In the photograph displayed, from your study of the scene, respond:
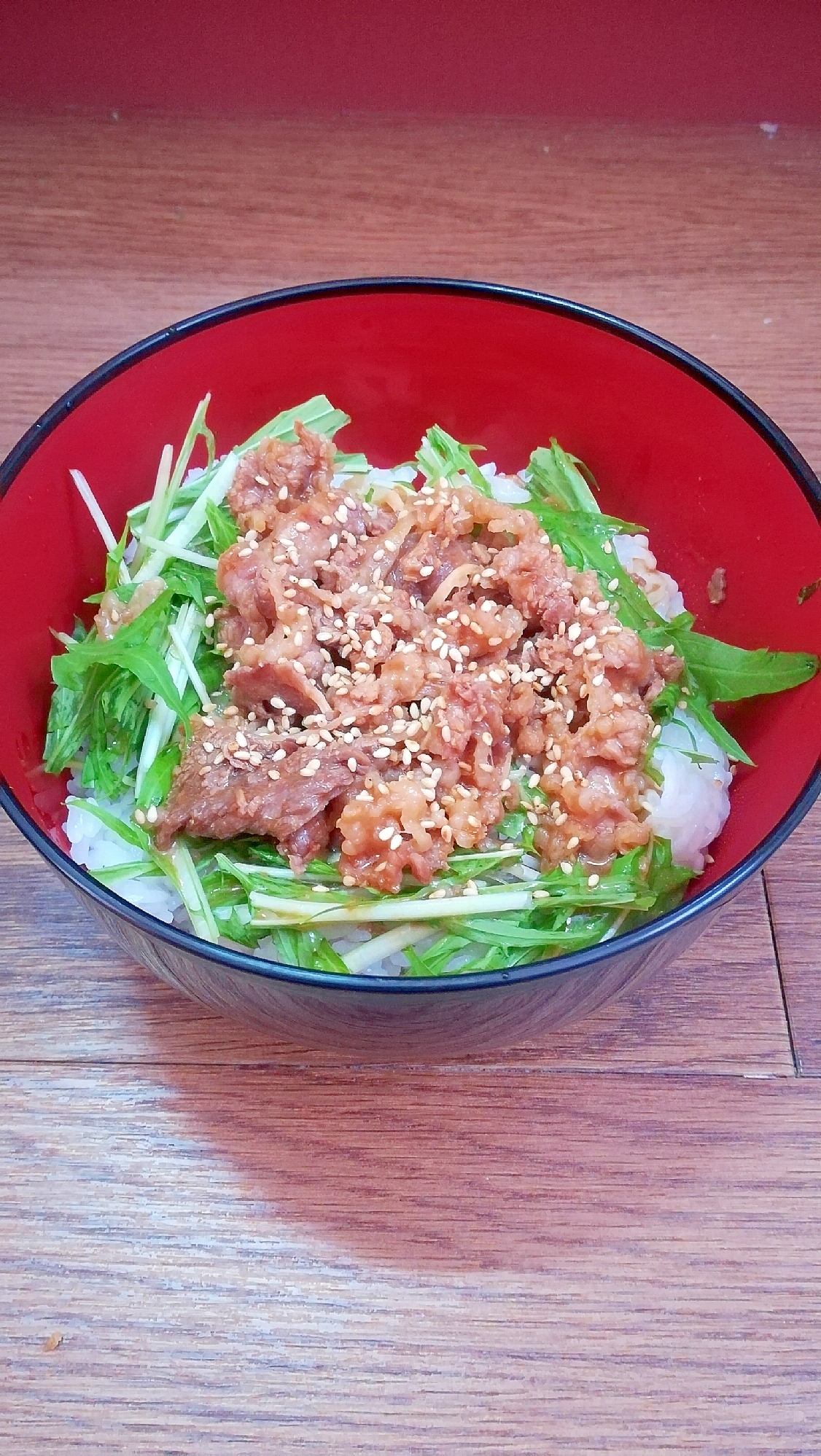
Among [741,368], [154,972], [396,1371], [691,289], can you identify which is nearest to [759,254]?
[691,289]

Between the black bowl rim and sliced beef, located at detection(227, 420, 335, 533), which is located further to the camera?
sliced beef, located at detection(227, 420, 335, 533)

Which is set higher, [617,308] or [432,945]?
[617,308]

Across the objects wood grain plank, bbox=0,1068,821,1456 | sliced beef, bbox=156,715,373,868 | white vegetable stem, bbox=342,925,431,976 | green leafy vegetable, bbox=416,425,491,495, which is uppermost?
green leafy vegetable, bbox=416,425,491,495

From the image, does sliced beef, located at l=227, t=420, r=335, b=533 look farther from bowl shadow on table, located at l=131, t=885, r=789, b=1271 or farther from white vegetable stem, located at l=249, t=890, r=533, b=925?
bowl shadow on table, located at l=131, t=885, r=789, b=1271

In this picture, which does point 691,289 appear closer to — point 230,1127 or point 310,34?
point 310,34

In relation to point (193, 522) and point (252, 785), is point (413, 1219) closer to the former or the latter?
point (252, 785)

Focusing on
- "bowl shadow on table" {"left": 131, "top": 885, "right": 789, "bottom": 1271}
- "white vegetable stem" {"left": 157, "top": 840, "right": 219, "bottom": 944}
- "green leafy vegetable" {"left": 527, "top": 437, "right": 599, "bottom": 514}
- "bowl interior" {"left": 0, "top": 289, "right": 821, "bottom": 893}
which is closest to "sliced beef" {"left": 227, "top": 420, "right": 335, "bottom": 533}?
"bowl interior" {"left": 0, "top": 289, "right": 821, "bottom": 893}

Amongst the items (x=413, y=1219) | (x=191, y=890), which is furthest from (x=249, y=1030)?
(x=413, y=1219)

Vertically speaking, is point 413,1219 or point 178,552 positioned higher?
point 178,552
